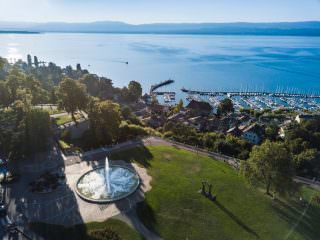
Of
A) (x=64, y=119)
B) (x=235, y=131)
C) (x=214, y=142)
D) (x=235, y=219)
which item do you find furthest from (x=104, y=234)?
(x=235, y=131)

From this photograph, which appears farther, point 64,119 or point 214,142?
point 64,119

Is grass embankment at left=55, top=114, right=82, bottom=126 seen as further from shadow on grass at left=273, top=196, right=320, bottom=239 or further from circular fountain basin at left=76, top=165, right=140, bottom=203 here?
shadow on grass at left=273, top=196, right=320, bottom=239

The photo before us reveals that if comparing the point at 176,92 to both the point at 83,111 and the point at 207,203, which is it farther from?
the point at 207,203

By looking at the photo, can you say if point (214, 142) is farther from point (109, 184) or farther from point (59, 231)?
point (59, 231)

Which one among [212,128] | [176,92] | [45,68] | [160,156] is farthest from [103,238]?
[45,68]

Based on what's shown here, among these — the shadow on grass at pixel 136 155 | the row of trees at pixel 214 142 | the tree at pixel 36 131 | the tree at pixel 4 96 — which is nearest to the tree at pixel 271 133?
the row of trees at pixel 214 142

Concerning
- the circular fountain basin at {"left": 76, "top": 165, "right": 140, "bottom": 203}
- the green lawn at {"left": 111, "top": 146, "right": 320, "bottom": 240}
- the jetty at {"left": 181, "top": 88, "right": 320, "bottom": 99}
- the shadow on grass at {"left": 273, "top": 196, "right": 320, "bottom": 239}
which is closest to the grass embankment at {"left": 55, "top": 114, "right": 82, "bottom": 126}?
the circular fountain basin at {"left": 76, "top": 165, "right": 140, "bottom": 203}
